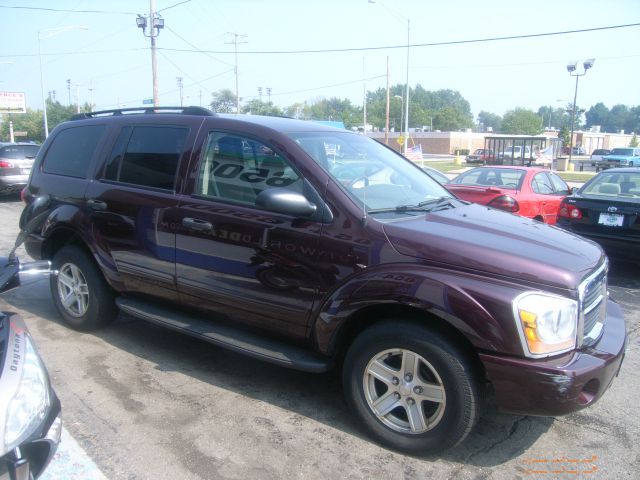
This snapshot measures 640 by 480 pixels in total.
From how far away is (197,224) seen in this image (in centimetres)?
363

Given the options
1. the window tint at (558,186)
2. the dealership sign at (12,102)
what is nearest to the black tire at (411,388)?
the window tint at (558,186)

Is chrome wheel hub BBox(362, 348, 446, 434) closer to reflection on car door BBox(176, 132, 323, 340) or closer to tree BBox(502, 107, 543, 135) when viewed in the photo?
reflection on car door BBox(176, 132, 323, 340)

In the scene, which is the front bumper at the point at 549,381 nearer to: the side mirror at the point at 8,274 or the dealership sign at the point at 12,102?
the side mirror at the point at 8,274

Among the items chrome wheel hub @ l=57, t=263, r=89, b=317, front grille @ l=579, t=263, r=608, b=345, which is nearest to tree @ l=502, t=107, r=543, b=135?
front grille @ l=579, t=263, r=608, b=345

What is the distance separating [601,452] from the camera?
3049 mm

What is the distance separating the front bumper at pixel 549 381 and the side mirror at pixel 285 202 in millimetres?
1282

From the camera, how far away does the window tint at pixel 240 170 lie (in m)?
3.42

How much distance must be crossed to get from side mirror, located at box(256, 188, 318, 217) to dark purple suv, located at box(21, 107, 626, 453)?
0.02m

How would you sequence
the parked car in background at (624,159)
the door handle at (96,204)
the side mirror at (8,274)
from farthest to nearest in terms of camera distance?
the parked car in background at (624,159) < the door handle at (96,204) < the side mirror at (8,274)

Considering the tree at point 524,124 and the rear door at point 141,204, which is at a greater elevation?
the tree at point 524,124

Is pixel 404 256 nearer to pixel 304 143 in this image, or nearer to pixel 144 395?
pixel 304 143

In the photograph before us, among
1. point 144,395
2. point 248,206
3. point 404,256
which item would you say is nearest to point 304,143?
point 248,206

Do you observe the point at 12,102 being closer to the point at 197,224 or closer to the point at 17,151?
the point at 17,151

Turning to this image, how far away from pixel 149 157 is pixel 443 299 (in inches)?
103
